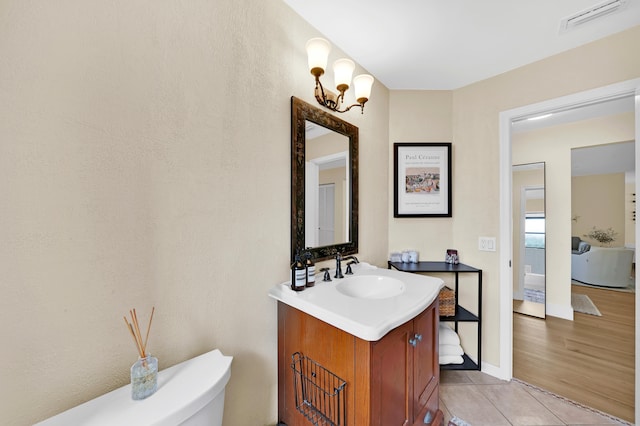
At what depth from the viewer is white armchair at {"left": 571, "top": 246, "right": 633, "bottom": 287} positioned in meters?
4.30

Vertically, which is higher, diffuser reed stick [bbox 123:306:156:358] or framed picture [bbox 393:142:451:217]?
framed picture [bbox 393:142:451:217]

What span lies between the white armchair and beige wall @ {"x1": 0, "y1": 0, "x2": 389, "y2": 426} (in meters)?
6.27

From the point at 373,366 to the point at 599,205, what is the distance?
6.95 metres

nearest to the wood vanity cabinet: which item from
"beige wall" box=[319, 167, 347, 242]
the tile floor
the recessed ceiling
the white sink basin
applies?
the white sink basin

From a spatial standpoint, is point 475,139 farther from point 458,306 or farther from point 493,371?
point 493,371

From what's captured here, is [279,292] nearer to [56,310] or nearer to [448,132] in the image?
[56,310]

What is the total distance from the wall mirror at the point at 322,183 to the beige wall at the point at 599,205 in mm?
6247

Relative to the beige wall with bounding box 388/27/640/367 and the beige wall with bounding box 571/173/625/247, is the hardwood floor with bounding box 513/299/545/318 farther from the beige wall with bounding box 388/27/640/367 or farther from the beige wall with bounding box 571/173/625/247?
the beige wall with bounding box 571/173/625/247

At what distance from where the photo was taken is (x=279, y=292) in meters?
1.19

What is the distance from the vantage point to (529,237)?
10.9ft

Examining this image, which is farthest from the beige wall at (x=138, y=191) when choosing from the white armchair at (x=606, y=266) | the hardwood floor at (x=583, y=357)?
the white armchair at (x=606, y=266)

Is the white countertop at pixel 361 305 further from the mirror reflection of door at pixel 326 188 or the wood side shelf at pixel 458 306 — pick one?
the wood side shelf at pixel 458 306

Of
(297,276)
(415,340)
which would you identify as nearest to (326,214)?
(297,276)

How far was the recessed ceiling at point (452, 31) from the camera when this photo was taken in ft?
4.36
